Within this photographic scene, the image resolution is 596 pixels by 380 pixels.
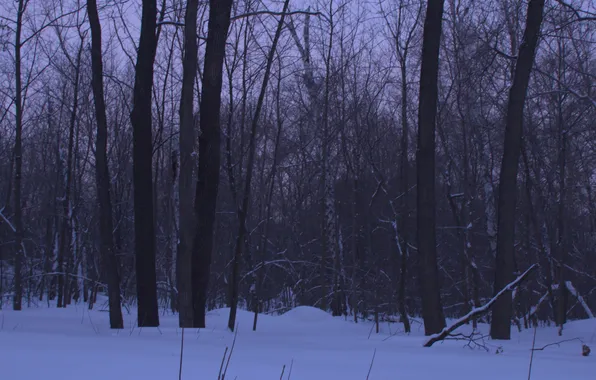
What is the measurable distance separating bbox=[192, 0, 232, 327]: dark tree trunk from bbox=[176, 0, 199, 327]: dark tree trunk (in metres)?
0.45

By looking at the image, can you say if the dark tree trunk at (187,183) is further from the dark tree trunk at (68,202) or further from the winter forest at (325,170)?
the dark tree trunk at (68,202)

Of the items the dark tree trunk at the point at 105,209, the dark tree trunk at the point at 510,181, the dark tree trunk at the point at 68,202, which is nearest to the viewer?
the dark tree trunk at the point at 105,209

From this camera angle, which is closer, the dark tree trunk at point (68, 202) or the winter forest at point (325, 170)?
the winter forest at point (325, 170)

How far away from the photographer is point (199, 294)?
8.60 meters

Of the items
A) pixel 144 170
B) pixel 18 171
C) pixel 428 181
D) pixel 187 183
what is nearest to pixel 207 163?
pixel 187 183

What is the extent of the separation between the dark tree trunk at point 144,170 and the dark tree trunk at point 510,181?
561 centimetres

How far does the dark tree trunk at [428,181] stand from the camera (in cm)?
852

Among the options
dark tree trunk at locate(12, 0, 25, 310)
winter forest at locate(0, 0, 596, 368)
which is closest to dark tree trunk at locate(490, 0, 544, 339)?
winter forest at locate(0, 0, 596, 368)

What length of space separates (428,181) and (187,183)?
3700 millimetres

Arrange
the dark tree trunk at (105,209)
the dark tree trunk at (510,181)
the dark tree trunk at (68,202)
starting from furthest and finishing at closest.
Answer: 1. the dark tree trunk at (68,202)
2. the dark tree trunk at (510,181)
3. the dark tree trunk at (105,209)

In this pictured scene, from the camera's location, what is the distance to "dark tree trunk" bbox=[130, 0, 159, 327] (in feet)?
28.6

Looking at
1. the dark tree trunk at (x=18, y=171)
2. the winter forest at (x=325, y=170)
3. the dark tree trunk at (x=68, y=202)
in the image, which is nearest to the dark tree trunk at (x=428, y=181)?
the winter forest at (x=325, y=170)

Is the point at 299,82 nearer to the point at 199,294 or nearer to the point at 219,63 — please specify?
the point at 219,63

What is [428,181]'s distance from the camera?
852 cm
